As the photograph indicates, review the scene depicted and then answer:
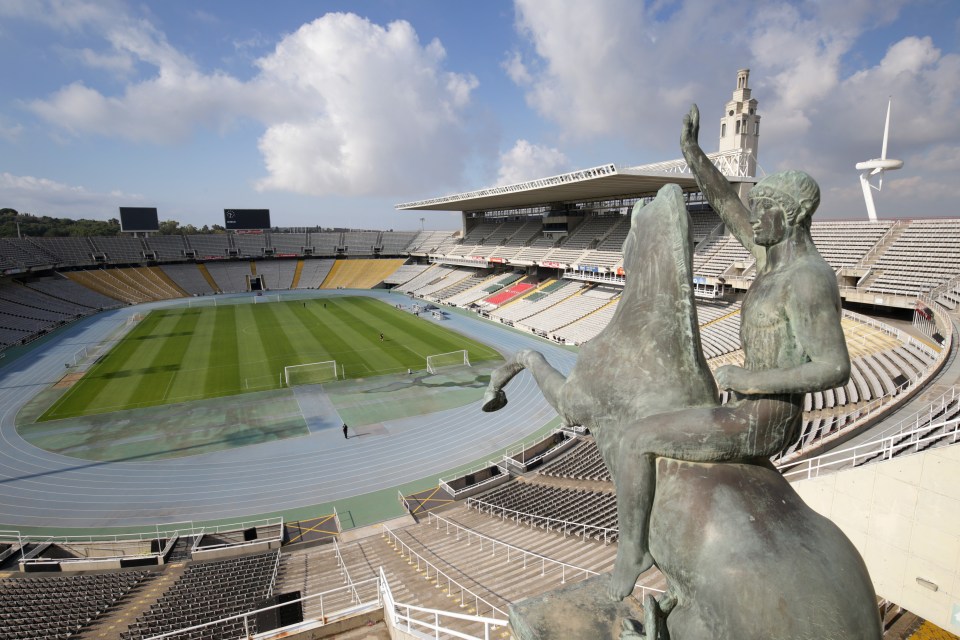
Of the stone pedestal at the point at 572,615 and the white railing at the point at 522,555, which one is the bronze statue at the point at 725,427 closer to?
the stone pedestal at the point at 572,615

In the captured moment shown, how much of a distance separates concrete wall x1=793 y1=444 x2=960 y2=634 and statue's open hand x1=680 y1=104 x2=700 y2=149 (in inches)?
255

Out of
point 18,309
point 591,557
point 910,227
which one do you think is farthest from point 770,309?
point 18,309

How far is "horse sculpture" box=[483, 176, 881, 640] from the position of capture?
2.53m

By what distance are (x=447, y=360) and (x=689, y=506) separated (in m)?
29.9

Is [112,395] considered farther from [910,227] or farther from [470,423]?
[910,227]

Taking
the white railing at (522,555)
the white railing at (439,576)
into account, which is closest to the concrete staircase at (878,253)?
the white railing at (522,555)

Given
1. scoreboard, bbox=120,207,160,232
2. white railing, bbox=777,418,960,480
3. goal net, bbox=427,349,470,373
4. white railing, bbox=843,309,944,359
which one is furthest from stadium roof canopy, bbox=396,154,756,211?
scoreboard, bbox=120,207,160,232

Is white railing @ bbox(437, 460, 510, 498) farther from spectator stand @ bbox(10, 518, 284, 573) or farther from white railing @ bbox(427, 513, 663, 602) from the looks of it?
spectator stand @ bbox(10, 518, 284, 573)

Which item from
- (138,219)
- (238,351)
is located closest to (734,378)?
(238,351)

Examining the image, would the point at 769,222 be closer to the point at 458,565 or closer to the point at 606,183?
the point at 458,565

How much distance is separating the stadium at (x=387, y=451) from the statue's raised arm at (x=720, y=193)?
1.78 feet

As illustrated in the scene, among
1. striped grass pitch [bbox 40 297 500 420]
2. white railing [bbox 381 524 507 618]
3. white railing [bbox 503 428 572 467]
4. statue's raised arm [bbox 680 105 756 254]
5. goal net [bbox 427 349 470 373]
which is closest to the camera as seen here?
statue's raised arm [bbox 680 105 756 254]

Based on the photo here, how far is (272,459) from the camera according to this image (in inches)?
757

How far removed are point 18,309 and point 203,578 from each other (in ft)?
157
